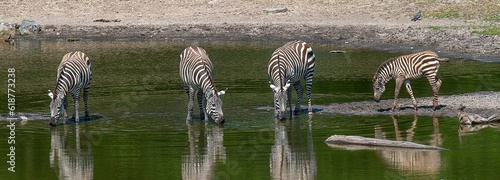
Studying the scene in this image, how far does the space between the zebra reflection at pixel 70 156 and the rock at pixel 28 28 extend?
22.9m

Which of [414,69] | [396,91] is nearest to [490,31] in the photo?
[414,69]

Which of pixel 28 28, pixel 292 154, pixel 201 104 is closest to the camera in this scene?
pixel 292 154

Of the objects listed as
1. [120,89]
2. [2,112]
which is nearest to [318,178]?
[2,112]

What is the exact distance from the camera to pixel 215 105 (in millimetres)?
21859

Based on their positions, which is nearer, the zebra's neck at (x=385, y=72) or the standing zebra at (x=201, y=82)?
the standing zebra at (x=201, y=82)

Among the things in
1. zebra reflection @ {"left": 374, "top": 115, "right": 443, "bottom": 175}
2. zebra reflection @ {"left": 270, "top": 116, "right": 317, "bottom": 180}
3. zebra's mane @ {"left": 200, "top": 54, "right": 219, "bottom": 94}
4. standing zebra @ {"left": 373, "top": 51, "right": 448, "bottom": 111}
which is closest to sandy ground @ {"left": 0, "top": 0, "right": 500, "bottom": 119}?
standing zebra @ {"left": 373, "top": 51, "right": 448, "bottom": 111}

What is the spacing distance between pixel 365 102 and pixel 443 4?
18681mm

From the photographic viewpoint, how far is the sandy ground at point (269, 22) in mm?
37719

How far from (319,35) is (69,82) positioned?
19458 millimetres

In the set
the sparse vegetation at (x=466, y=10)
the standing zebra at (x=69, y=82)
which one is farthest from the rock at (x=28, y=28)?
the standing zebra at (x=69, y=82)

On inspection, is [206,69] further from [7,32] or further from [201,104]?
[7,32]

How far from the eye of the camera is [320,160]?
18.3 metres

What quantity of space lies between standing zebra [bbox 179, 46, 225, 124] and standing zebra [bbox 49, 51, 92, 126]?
234 centimetres

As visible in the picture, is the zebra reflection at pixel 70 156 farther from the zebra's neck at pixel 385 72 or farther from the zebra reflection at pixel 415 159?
the zebra's neck at pixel 385 72
